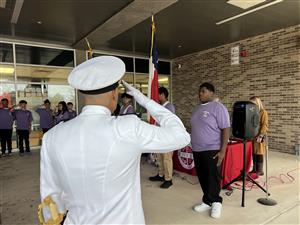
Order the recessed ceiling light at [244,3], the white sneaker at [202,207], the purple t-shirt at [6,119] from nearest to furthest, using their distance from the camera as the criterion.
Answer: the white sneaker at [202,207] → the recessed ceiling light at [244,3] → the purple t-shirt at [6,119]

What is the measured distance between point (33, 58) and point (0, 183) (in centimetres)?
442

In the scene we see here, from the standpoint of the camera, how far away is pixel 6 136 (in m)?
6.52

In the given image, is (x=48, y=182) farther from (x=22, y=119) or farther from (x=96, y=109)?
(x=22, y=119)

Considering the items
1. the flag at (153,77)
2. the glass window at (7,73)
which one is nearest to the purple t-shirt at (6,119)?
the glass window at (7,73)

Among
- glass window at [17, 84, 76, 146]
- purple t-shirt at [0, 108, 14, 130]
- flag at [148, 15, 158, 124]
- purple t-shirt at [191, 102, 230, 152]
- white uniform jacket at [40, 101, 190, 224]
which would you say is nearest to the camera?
white uniform jacket at [40, 101, 190, 224]

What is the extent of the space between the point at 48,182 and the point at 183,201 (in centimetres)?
260

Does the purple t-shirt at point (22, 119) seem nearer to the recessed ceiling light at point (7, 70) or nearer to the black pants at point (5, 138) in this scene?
the black pants at point (5, 138)

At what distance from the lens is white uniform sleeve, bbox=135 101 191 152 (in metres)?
0.85

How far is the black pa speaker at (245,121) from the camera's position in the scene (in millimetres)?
2951

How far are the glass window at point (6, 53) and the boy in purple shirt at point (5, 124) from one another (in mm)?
1273

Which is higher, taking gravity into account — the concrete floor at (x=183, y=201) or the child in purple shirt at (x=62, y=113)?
the child in purple shirt at (x=62, y=113)

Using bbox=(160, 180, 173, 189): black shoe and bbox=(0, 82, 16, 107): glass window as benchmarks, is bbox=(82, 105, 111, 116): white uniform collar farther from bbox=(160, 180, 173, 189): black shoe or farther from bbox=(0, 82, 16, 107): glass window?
bbox=(0, 82, 16, 107): glass window

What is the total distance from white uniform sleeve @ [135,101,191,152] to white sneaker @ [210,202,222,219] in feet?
7.17

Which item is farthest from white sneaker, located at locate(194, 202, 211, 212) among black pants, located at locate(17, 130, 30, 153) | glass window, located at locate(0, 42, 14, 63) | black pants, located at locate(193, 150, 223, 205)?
glass window, located at locate(0, 42, 14, 63)
